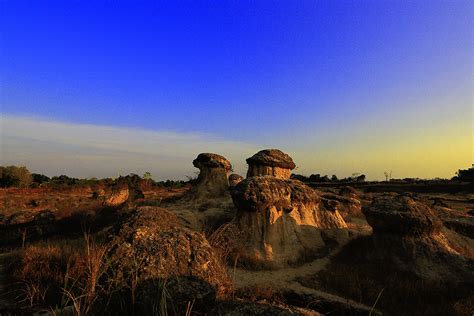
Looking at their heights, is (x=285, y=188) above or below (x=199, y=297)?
above

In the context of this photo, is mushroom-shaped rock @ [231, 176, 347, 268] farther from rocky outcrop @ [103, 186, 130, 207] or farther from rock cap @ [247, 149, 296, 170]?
rocky outcrop @ [103, 186, 130, 207]

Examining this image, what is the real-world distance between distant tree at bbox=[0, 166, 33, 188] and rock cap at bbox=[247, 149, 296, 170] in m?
36.0

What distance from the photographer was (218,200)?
60.1 feet

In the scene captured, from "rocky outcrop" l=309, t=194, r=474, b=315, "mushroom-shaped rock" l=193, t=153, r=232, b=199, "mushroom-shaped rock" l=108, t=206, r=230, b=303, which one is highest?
"mushroom-shaped rock" l=193, t=153, r=232, b=199

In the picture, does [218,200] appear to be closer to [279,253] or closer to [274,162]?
[274,162]

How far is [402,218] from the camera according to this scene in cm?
1119

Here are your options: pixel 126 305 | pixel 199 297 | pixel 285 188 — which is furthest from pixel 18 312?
pixel 285 188

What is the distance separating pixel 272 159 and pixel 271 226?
303 inches

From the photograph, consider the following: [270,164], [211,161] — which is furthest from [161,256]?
[211,161]

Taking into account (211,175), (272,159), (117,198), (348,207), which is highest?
(272,159)

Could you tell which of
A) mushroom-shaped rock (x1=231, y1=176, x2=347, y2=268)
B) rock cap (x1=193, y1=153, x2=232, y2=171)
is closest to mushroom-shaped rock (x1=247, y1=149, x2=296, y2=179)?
rock cap (x1=193, y1=153, x2=232, y2=171)

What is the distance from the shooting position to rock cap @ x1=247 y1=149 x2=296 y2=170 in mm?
19578

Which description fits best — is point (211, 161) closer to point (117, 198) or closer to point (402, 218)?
point (117, 198)

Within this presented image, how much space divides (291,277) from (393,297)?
2.85 m
